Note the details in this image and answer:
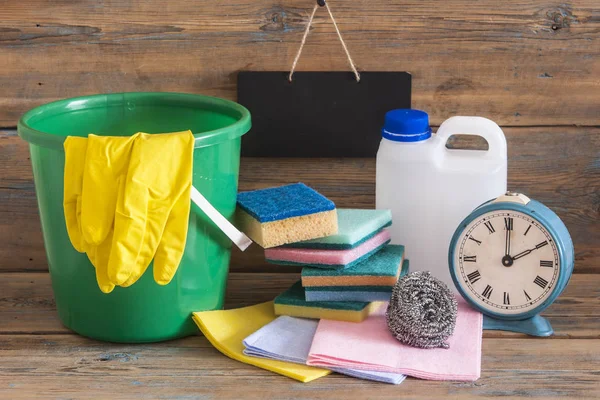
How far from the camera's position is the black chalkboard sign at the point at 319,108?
49.1 inches

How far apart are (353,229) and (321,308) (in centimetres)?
11

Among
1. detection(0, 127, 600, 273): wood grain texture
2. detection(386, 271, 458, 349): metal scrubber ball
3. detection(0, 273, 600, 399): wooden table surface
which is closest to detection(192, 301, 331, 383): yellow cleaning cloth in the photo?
detection(0, 273, 600, 399): wooden table surface

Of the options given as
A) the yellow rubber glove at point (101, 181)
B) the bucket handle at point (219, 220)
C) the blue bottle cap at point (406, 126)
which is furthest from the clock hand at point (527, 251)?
the yellow rubber glove at point (101, 181)

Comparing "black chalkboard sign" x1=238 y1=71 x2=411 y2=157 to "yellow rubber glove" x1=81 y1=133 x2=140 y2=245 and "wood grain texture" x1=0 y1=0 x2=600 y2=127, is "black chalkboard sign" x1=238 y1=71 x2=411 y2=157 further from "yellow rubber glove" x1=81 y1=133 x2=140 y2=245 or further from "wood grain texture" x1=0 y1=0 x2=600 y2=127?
"yellow rubber glove" x1=81 y1=133 x2=140 y2=245

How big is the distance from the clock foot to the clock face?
0.06ft

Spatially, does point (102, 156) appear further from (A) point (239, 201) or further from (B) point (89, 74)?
(B) point (89, 74)

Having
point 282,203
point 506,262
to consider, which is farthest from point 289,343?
point 506,262

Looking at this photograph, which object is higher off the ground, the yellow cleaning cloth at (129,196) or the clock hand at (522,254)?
the yellow cleaning cloth at (129,196)

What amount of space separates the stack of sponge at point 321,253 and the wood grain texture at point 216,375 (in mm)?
127

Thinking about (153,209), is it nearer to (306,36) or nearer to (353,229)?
(353,229)

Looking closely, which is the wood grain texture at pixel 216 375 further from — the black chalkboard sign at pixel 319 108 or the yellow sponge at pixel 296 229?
the black chalkboard sign at pixel 319 108

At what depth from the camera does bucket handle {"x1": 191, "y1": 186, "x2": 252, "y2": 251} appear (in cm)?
101

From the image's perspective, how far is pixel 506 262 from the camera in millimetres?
1075

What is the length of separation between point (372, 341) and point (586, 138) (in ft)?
1.66
